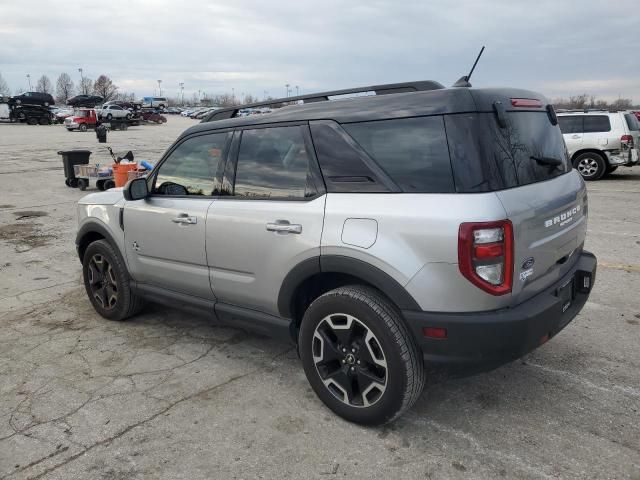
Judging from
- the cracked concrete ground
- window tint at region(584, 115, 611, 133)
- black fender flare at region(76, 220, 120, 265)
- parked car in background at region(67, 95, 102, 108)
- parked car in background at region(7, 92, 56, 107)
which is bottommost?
the cracked concrete ground

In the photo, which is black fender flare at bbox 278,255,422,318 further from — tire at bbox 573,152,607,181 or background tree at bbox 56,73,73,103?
background tree at bbox 56,73,73,103

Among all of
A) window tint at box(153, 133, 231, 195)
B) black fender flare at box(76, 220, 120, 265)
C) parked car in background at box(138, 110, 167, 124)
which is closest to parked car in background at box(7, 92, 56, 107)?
parked car in background at box(138, 110, 167, 124)

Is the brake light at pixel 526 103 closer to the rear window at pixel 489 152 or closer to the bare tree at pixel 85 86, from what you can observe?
the rear window at pixel 489 152

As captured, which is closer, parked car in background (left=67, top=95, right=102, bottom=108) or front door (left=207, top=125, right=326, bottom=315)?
front door (left=207, top=125, right=326, bottom=315)

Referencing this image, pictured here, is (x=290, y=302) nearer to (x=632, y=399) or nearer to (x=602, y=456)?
(x=602, y=456)

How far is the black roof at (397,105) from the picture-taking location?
2.57m

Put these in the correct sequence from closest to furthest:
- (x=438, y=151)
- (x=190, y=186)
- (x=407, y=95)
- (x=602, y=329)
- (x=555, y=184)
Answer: (x=438, y=151) < (x=407, y=95) < (x=555, y=184) < (x=190, y=186) < (x=602, y=329)

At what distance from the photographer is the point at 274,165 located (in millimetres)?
3287

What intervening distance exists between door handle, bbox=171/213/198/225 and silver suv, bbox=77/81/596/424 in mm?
14

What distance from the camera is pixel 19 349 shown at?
13.3 ft

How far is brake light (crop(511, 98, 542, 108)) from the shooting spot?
2809mm

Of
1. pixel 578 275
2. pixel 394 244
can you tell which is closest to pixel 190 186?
pixel 394 244

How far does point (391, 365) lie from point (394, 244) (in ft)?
→ 2.08

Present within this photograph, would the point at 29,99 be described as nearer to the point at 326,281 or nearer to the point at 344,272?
the point at 326,281
